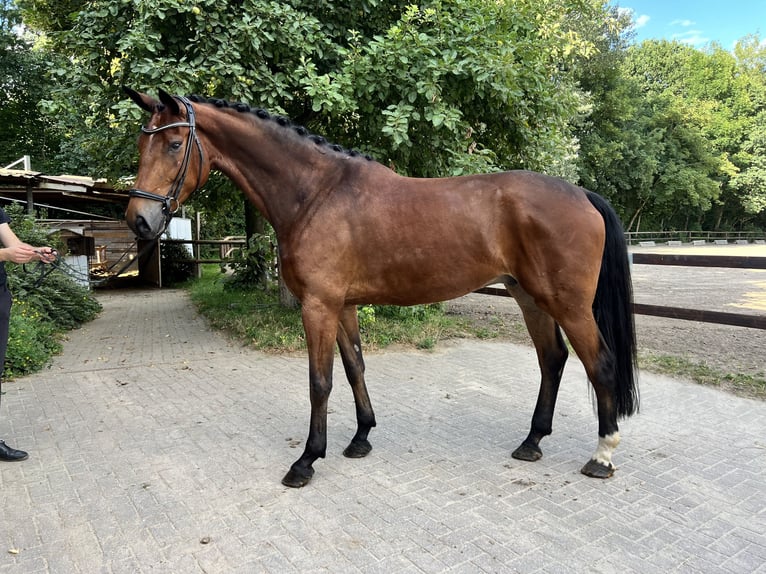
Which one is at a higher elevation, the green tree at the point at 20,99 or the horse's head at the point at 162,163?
the green tree at the point at 20,99

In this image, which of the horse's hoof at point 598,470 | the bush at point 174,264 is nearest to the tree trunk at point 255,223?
the bush at point 174,264

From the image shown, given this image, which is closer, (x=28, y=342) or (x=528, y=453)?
(x=528, y=453)

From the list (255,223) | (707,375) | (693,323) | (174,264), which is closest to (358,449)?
(707,375)

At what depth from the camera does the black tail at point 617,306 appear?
319cm

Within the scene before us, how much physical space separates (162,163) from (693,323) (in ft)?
28.0

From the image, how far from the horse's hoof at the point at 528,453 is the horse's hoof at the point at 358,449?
1024mm

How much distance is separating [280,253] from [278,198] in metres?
0.36

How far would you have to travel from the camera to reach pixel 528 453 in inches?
132

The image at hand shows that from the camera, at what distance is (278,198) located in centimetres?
318

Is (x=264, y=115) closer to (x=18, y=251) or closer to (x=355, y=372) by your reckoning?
(x=18, y=251)

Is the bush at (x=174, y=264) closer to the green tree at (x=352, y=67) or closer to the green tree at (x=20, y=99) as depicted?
the green tree at (x=352, y=67)

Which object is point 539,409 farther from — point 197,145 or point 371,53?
point 371,53

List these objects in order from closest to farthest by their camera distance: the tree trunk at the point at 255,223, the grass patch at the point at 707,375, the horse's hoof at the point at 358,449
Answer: the horse's hoof at the point at 358,449, the grass patch at the point at 707,375, the tree trunk at the point at 255,223

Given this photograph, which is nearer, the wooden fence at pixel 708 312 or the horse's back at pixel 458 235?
the horse's back at pixel 458 235
